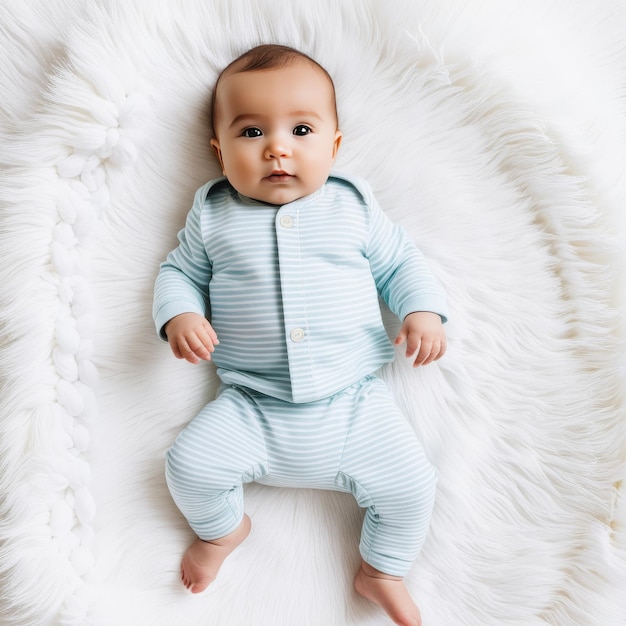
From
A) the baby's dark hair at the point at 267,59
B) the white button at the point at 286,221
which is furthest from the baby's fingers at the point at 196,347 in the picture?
the baby's dark hair at the point at 267,59

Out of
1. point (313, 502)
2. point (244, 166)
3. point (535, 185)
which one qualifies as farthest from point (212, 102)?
point (313, 502)

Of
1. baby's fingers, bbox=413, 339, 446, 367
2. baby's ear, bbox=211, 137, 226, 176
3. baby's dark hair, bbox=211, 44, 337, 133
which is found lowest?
baby's fingers, bbox=413, 339, 446, 367

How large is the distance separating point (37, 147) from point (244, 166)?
377 mm

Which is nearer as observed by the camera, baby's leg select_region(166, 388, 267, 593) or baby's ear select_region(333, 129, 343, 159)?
baby's leg select_region(166, 388, 267, 593)

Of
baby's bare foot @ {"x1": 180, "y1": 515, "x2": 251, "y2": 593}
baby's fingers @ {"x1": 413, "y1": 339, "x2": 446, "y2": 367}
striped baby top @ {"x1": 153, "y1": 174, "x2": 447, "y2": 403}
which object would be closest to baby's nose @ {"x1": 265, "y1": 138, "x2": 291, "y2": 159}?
striped baby top @ {"x1": 153, "y1": 174, "x2": 447, "y2": 403}

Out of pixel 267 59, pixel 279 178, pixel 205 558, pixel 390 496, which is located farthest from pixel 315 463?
pixel 267 59

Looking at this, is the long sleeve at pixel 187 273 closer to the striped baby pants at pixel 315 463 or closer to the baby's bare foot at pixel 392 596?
the striped baby pants at pixel 315 463

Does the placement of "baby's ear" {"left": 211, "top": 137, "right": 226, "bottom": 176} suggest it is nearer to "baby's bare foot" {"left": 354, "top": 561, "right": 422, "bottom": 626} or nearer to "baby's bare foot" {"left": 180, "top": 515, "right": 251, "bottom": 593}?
"baby's bare foot" {"left": 180, "top": 515, "right": 251, "bottom": 593}

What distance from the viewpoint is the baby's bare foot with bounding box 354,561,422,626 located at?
121 cm

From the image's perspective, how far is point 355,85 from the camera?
1.33 meters

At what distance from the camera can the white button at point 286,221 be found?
124cm

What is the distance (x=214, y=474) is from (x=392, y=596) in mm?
375

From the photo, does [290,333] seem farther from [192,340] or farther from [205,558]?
[205,558]

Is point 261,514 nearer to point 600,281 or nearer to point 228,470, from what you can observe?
point 228,470
